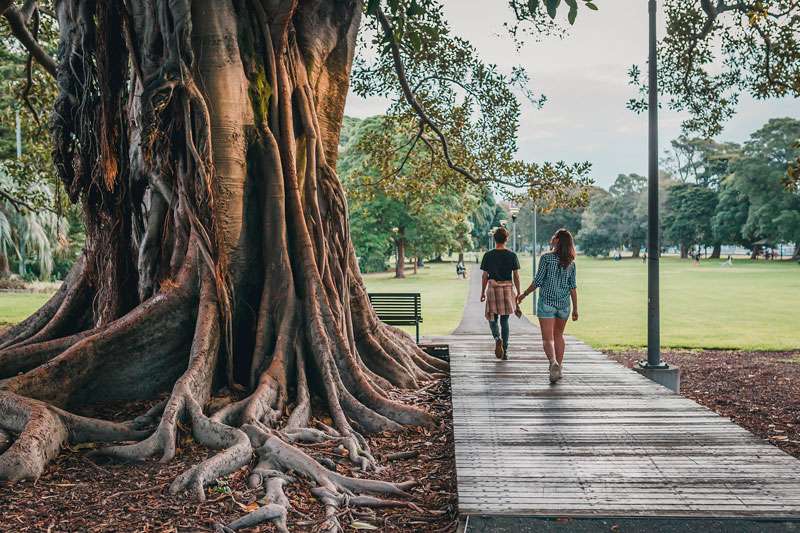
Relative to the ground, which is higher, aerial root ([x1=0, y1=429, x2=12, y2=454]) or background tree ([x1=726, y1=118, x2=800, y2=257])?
background tree ([x1=726, y1=118, x2=800, y2=257])

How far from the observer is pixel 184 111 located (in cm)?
662

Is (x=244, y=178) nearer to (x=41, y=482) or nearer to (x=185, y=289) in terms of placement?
(x=185, y=289)

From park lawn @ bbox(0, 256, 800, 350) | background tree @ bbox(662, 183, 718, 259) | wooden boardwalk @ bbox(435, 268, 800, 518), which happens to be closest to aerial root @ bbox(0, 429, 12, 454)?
wooden boardwalk @ bbox(435, 268, 800, 518)

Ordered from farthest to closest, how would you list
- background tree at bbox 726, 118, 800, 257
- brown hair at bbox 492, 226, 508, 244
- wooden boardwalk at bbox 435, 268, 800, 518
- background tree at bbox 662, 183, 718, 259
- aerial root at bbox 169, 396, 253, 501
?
1. background tree at bbox 662, 183, 718, 259
2. background tree at bbox 726, 118, 800, 257
3. brown hair at bbox 492, 226, 508, 244
4. aerial root at bbox 169, 396, 253, 501
5. wooden boardwalk at bbox 435, 268, 800, 518

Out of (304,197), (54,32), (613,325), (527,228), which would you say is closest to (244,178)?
(304,197)

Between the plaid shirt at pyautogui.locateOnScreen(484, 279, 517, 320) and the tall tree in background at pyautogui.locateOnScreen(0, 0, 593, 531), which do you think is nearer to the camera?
the tall tree in background at pyautogui.locateOnScreen(0, 0, 593, 531)

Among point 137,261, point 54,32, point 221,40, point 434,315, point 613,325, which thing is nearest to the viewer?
point 221,40

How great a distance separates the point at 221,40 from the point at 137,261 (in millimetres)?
2537

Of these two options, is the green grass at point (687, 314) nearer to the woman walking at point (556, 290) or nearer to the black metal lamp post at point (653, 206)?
the black metal lamp post at point (653, 206)

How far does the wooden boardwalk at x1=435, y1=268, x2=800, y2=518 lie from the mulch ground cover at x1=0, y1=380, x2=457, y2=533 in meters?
0.37

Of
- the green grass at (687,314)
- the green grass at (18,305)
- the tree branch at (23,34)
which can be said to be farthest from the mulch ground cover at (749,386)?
the green grass at (18,305)

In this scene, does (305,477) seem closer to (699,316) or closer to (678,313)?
(699,316)

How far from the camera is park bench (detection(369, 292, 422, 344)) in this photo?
12.0 m

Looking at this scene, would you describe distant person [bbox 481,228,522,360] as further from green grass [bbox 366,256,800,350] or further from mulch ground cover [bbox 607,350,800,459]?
green grass [bbox 366,256,800,350]
